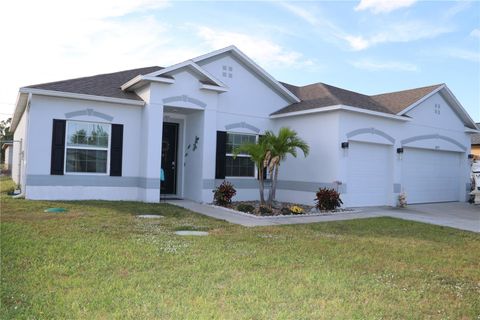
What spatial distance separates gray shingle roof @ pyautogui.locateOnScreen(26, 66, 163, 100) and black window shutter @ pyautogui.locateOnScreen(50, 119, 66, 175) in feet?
3.55

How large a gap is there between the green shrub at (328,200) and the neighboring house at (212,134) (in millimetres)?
798

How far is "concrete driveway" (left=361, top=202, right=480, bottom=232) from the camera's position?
37.9ft

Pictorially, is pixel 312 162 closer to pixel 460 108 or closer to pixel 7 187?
pixel 460 108

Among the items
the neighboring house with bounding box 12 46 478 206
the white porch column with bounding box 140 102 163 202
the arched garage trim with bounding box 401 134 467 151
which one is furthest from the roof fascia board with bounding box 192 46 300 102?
the arched garage trim with bounding box 401 134 467 151

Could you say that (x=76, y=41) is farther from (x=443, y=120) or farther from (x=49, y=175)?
(x=443, y=120)

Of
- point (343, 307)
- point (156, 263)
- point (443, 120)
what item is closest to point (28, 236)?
point (156, 263)

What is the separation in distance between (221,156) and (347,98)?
5.01 metres

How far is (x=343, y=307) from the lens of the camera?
4469mm

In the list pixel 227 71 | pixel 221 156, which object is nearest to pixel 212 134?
pixel 221 156

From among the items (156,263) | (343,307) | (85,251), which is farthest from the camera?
(85,251)

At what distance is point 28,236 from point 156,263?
2873 mm

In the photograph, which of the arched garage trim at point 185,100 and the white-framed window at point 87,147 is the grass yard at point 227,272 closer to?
the white-framed window at point 87,147

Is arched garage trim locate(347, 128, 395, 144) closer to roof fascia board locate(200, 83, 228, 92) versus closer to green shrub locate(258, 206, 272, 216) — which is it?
green shrub locate(258, 206, 272, 216)

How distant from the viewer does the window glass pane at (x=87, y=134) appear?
13008 millimetres
